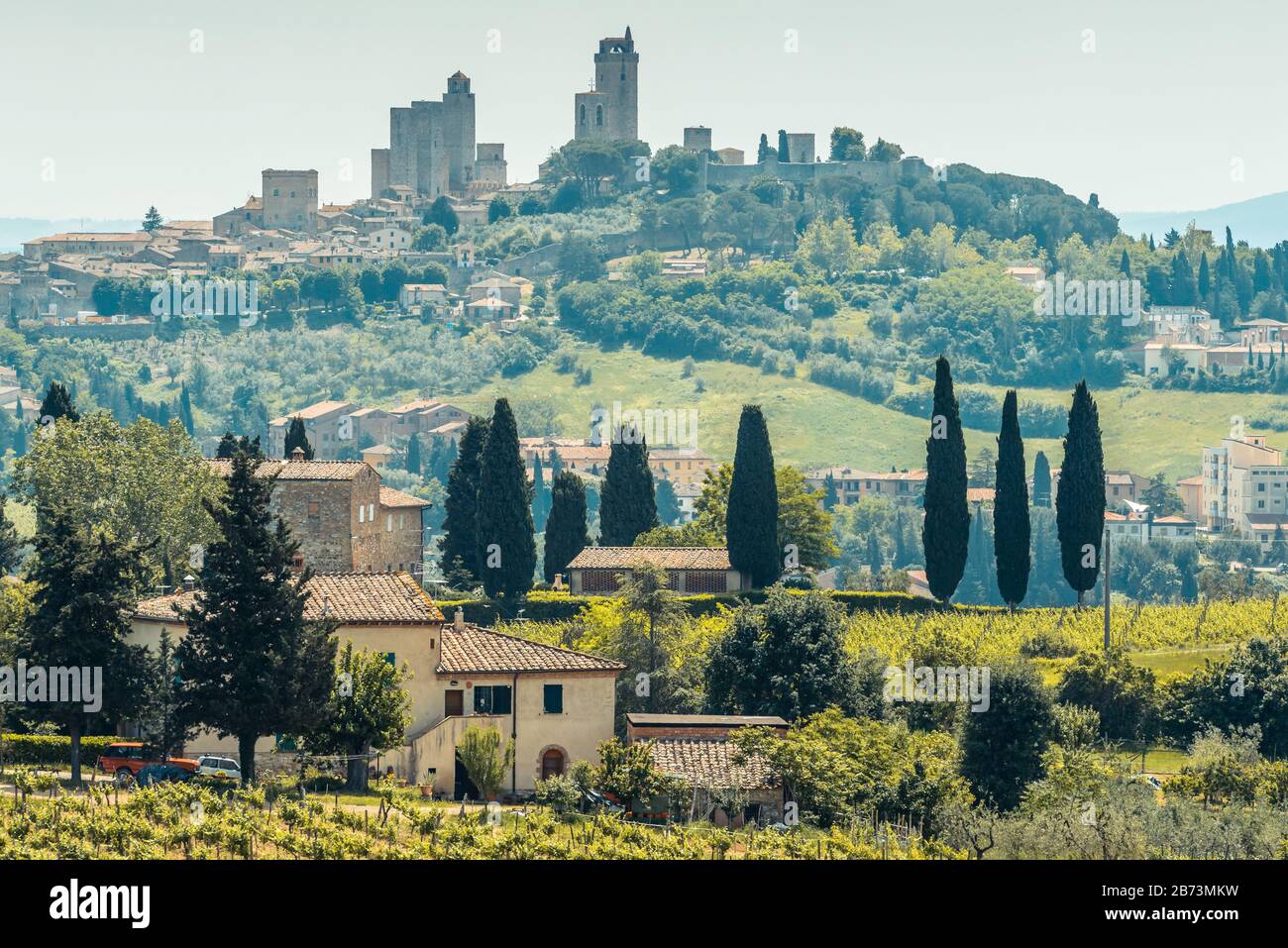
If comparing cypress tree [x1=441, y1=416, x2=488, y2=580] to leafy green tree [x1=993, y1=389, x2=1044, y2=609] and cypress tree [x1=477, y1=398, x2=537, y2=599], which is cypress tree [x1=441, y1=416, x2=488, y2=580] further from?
leafy green tree [x1=993, y1=389, x2=1044, y2=609]

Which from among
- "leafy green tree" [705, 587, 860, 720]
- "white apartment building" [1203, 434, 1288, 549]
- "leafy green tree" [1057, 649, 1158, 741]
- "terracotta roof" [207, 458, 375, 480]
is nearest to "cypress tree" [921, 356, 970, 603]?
"leafy green tree" [1057, 649, 1158, 741]

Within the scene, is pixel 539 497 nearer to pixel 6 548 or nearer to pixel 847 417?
pixel 847 417

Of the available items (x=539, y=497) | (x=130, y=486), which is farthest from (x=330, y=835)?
(x=539, y=497)

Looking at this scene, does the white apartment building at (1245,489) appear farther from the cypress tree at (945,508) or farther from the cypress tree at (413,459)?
the cypress tree at (945,508)

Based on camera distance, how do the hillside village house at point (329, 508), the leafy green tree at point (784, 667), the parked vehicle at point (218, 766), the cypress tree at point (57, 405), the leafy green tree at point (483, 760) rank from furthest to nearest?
the cypress tree at point (57, 405) → the hillside village house at point (329, 508) → the leafy green tree at point (784, 667) → the leafy green tree at point (483, 760) → the parked vehicle at point (218, 766)

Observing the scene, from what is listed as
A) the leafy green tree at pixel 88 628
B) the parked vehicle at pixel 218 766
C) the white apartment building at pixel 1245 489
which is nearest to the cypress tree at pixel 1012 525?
the parked vehicle at pixel 218 766
